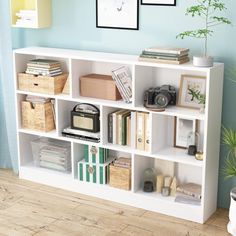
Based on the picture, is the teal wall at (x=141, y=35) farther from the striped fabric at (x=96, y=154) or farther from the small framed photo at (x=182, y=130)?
the striped fabric at (x=96, y=154)

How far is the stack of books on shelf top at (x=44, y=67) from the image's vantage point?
3.61 m

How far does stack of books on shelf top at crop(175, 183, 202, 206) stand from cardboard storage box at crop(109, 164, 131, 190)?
36 centimetres

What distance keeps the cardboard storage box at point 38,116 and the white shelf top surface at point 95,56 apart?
39 cm

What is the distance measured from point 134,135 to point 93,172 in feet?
1.53

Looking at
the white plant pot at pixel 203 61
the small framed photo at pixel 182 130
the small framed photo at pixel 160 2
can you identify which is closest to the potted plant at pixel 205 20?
the white plant pot at pixel 203 61

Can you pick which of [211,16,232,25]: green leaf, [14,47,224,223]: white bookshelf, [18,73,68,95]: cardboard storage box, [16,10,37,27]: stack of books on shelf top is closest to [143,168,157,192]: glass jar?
[14,47,224,223]: white bookshelf

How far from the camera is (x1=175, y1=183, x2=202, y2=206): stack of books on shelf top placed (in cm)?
328

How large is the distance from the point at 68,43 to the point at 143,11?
27.0 inches

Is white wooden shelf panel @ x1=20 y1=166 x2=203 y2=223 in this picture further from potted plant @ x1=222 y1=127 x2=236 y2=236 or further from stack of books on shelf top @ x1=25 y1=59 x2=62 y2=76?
stack of books on shelf top @ x1=25 y1=59 x2=62 y2=76

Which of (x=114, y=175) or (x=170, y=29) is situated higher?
(x=170, y=29)

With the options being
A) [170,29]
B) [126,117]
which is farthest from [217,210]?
[170,29]

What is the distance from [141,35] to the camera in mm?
3445

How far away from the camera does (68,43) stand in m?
3.78

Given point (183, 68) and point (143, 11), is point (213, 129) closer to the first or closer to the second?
point (183, 68)
